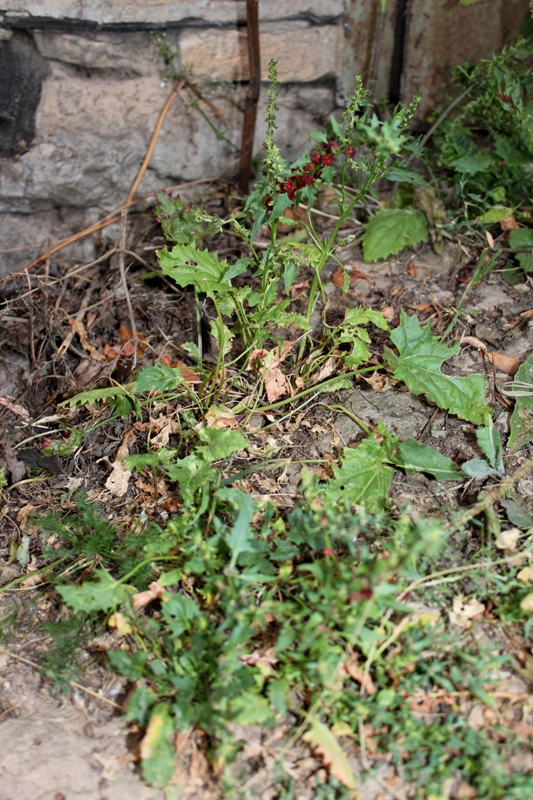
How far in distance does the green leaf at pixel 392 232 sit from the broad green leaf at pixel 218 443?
1.15 m

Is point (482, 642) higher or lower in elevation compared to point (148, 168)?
lower

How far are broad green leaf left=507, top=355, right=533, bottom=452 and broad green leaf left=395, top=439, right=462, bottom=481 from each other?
0.78 feet

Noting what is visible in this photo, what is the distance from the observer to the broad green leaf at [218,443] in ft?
6.61

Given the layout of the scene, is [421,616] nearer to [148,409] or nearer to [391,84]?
[148,409]

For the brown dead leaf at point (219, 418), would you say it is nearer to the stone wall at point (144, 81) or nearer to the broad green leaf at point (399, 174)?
the broad green leaf at point (399, 174)

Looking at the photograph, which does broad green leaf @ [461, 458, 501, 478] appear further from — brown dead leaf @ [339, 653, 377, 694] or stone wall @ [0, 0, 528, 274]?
stone wall @ [0, 0, 528, 274]

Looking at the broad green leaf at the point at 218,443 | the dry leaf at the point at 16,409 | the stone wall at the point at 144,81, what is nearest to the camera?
the broad green leaf at the point at 218,443

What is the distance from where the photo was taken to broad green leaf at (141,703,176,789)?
5.06 feet

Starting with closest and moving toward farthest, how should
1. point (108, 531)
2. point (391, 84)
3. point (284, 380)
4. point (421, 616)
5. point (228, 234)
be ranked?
point (421, 616)
point (108, 531)
point (284, 380)
point (228, 234)
point (391, 84)

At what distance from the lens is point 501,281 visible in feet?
9.08

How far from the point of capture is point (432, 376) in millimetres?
2246

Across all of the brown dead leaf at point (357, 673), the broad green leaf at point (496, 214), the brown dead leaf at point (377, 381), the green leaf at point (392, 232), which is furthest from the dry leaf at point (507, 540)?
the broad green leaf at point (496, 214)

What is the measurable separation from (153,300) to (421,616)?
65.2 inches

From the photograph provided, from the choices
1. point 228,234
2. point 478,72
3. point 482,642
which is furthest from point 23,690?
point 478,72
